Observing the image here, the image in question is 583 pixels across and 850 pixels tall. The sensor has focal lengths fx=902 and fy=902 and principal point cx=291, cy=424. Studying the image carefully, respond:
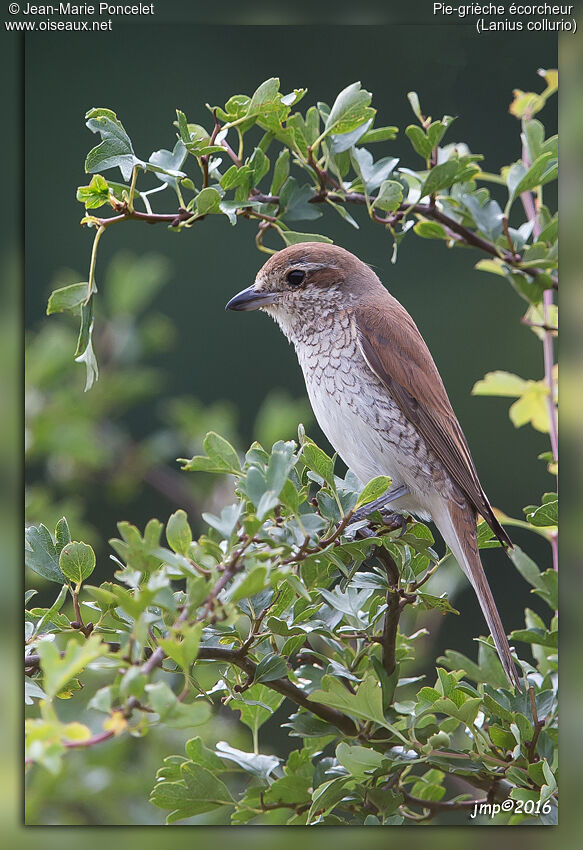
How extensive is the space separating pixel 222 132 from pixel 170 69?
374 millimetres

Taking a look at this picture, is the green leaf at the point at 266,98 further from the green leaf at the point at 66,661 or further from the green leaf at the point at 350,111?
the green leaf at the point at 66,661

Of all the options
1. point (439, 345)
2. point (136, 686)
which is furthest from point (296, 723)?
point (439, 345)

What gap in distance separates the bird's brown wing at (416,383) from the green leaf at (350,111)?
489mm

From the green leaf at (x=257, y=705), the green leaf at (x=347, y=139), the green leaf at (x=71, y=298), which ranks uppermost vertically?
the green leaf at (x=347, y=139)

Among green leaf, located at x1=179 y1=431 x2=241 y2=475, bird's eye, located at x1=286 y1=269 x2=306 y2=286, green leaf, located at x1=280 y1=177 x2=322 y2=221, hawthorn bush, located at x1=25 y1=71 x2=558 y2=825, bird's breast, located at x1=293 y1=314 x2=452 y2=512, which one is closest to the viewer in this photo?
green leaf, located at x1=179 y1=431 x2=241 y2=475

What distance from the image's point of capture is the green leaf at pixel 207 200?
1493mm

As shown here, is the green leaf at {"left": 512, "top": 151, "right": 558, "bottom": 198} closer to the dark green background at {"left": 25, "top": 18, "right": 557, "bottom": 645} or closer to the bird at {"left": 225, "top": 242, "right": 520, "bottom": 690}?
the dark green background at {"left": 25, "top": 18, "right": 557, "bottom": 645}

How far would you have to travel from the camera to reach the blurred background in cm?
180

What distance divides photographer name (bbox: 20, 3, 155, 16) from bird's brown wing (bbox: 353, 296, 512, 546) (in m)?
0.76

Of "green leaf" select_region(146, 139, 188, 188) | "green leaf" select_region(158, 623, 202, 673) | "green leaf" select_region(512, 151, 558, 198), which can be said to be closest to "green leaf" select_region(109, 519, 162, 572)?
"green leaf" select_region(158, 623, 202, 673)

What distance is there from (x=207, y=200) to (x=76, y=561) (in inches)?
25.1

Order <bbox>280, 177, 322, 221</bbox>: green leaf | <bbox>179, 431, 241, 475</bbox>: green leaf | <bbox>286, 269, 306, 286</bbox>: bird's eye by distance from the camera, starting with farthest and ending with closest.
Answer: <bbox>286, 269, 306, 286</bbox>: bird's eye
<bbox>280, 177, 322, 221</bbox>: green leaf
<bbox>179, 431, 241, 475</bbox>: green leaf

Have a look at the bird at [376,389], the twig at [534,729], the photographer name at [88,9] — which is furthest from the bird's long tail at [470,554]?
the photographer name at [88,9]

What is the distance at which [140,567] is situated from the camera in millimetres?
1240
